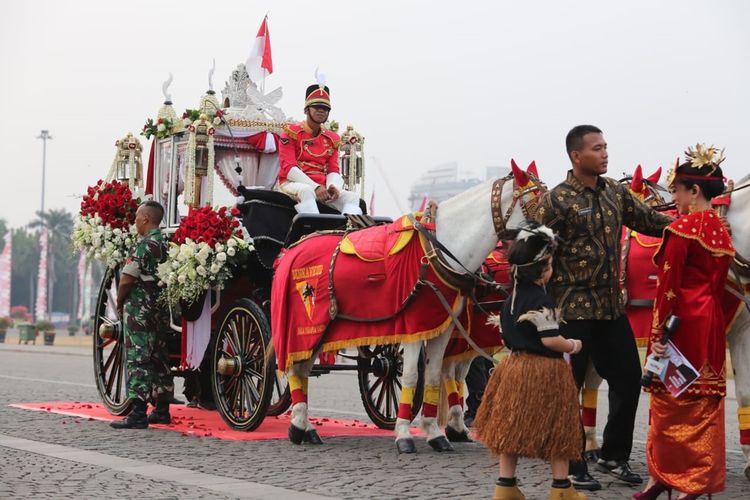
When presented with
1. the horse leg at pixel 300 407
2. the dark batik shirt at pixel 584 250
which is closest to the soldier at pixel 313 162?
the horse leg at pixel 300 407

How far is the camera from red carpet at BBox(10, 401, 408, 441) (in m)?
10.6

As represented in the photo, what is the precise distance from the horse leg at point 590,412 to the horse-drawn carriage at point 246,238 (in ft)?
8.68

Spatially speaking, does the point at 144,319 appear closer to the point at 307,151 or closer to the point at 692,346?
the point at 307,151

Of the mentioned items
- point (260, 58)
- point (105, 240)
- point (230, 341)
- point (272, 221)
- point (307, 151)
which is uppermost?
point (260, 58)

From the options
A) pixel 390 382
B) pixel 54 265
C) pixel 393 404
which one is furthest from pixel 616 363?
pixel 54 265

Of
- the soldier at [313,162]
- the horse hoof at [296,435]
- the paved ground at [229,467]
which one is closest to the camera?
the paved ground at [229,467]

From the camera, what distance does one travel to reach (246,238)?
36.6 ft

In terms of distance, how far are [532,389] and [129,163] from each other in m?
8.53

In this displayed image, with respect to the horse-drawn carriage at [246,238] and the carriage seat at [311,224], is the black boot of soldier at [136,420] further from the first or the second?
the carriage seat at [311,224]

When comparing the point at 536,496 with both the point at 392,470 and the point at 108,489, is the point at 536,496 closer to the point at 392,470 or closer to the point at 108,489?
the point at 392,470

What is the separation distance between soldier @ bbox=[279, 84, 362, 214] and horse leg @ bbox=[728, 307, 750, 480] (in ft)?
14.8

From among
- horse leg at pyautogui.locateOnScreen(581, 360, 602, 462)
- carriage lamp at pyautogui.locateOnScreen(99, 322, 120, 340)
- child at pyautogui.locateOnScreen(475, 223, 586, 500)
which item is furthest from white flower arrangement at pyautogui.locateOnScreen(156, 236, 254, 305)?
child at pyautogui.locateOnScreen(475, 223, 586, 500)

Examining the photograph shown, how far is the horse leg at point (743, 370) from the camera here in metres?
7.90

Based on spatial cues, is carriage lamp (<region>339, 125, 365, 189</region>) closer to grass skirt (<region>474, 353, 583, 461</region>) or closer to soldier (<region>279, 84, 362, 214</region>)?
soldier (<region>279, 84, 362, 214</region>)
